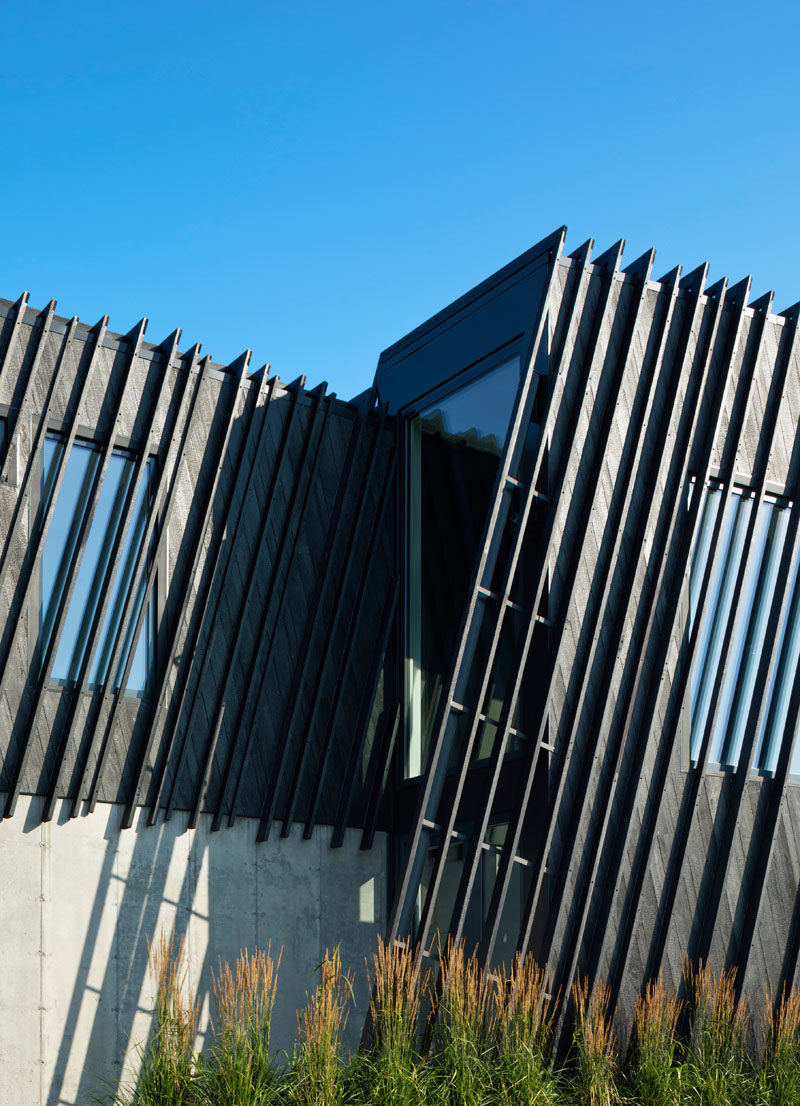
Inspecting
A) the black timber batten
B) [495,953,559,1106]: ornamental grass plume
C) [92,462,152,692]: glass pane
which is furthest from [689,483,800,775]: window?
[92,462,152,692]: glass pane

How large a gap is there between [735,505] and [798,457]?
73 centimetres

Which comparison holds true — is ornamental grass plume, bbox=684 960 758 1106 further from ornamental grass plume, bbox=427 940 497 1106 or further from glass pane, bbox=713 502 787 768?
glass pane, bbox=713 502 787 768

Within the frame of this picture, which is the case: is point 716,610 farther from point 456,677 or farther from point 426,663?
point 426,663

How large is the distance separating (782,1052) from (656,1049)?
32.9 inches

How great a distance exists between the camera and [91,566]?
8.62 metres

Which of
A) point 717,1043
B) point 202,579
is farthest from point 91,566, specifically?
point 717,1043

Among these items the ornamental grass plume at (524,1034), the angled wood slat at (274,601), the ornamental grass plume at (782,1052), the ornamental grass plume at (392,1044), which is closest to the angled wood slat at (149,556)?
the angled wood slat at (274,601)

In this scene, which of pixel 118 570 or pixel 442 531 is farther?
pixel 442 531

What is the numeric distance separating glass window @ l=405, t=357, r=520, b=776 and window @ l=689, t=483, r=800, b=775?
174 centimetres

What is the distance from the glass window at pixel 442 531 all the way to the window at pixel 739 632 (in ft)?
5.70

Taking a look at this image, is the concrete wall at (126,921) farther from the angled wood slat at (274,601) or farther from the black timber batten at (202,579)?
the angled wood slat at (274,601)

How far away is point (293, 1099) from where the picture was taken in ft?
20.2

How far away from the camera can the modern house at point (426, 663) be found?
7852mm

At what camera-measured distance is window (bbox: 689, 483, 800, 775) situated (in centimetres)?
843
